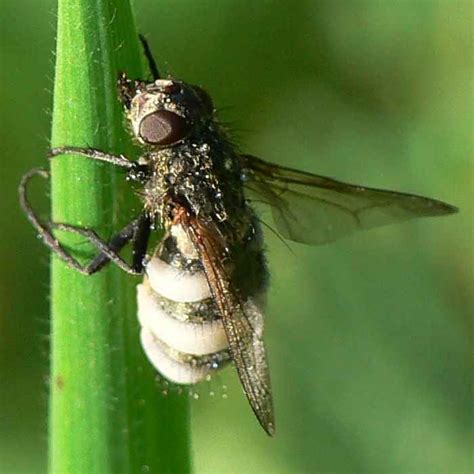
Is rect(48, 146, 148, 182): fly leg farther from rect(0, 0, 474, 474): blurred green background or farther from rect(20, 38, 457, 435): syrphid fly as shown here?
rect(0, 0, 474, 474): blurred green background

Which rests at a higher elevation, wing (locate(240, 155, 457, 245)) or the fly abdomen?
wing (locate(240, 155, 457, 245))

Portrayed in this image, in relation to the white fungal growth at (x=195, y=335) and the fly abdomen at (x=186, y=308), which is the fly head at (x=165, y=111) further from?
the white fungal growth at (x=195, y=335)

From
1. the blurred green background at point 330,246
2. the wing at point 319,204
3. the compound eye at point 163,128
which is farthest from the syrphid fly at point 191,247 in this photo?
the blurred green background at point 330,246

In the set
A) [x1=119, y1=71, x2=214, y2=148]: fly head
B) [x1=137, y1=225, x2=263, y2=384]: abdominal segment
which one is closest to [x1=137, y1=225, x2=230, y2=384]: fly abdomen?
[x1=137, y1=225, x2=263, y2=384]: abdominal segment

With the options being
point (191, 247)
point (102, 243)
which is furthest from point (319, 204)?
point (102, 243)

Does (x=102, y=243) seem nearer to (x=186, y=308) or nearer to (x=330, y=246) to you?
(x=186, y=308)

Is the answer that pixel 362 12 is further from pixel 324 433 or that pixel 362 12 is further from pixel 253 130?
pixel 324 433
